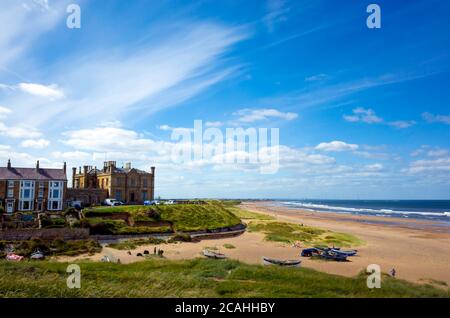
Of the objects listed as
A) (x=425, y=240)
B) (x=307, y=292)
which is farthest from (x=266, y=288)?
(x=425, y=240)

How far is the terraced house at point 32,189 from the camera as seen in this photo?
49722 millimetres

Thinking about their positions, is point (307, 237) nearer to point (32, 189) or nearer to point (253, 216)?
point (253, 216)

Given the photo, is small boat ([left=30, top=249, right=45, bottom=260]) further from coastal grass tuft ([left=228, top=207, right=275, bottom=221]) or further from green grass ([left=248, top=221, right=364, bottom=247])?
coastal grass tuft ([left=228, top=207, right=275, bottom=221])

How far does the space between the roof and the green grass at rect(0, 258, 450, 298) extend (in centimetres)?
3645

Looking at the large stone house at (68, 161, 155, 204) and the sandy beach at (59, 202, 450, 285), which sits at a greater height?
the large stone house at (68, 161, 155, 204)

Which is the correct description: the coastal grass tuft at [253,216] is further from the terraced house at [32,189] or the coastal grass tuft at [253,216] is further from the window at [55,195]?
the terraced house at [32,189]

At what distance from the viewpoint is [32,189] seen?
51656 mm

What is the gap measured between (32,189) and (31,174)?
8.83ft

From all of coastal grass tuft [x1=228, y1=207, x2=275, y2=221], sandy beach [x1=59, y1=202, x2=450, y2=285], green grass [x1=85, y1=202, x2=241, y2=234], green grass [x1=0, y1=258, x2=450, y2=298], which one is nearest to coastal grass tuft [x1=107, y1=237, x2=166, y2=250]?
sandy beach [x1=59, y1=202, x2=450, y2=285]

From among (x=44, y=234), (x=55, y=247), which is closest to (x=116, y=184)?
(x=44, y=234)

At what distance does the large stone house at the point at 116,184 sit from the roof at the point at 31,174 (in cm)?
426

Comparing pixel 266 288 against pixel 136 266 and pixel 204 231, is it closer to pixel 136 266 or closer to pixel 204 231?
pixel 136 266

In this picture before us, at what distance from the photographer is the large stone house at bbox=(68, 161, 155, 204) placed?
59.9 metres

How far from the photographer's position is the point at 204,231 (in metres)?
47.7
